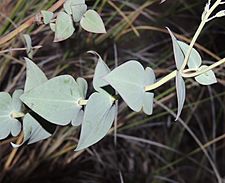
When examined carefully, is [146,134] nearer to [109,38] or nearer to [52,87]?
[109,38]

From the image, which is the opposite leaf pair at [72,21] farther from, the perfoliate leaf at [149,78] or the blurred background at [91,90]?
the blurred background at [91,90]

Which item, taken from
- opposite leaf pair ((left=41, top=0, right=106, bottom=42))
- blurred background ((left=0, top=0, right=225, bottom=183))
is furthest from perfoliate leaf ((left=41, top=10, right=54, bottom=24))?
blurred background ((left=0, top=0, right=225, bottom=183))

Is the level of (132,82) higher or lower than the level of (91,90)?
higher

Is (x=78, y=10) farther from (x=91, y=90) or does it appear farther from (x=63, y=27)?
(x=91, y=90)

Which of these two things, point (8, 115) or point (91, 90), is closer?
point (8, 115)

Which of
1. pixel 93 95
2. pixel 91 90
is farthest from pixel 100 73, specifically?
pixel 91 90

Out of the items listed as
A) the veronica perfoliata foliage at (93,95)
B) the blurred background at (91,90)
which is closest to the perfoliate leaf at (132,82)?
the veronica perfoliata foliage at (93,95)
